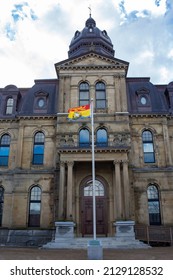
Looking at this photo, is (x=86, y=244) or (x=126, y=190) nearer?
(x=86, y=244)

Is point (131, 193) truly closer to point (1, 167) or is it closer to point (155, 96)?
point (155, 96)

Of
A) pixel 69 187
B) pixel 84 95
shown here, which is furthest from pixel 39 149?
pixel 84 95

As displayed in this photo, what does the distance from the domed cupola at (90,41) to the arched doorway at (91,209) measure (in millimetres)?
17581

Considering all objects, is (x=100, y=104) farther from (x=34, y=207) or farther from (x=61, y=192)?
(x=34, y=207)

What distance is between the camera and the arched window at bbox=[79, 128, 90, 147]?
23047mm

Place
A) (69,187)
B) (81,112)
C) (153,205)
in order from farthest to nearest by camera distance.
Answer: (153,205) → (69,187) → (81,112)

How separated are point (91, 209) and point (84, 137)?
20.6 feet

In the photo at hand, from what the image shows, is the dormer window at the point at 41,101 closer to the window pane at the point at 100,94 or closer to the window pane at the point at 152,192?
the window pane at the point at 100,94

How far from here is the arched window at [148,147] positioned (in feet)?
77.7

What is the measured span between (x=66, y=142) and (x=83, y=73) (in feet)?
25.0

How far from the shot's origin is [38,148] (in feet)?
79.5

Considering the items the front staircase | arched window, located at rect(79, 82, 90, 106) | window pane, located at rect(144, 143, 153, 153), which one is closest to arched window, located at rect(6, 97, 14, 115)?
arched window, located at rect(79, 82, 90, 106)

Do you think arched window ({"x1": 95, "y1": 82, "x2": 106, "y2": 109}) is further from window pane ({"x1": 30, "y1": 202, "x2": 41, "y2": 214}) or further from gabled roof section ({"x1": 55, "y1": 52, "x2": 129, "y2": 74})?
window pane ({"x1": 30, "y1": 202, "x2": 41, "y2": 214})
